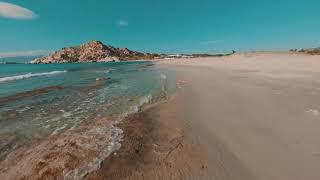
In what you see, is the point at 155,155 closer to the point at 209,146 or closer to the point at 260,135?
the point at 209,146

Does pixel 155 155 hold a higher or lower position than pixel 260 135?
lower

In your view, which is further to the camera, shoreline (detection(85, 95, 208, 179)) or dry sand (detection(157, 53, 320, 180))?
shoreline (detection(85, 95, 208, 179))

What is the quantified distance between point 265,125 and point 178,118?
11.6ft

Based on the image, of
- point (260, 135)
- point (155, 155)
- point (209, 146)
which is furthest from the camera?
point (260, 135)

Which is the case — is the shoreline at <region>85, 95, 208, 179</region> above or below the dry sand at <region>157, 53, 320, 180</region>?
below

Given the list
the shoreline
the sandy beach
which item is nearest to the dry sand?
the sandy beach

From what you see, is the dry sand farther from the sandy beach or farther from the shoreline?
the shoreline

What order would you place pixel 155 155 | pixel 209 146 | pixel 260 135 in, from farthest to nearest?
pixel 260 135 < pixel 209 146 < pixel 155 155

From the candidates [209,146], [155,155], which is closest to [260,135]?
[209,146]

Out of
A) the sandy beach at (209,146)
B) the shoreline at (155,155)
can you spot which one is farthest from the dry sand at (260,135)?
the shoreline at (155,155)

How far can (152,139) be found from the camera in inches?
311

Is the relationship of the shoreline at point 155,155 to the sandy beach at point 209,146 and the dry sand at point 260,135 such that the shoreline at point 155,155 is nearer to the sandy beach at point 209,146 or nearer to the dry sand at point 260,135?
the sandy beach at point 209,146

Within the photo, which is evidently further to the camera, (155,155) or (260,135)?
(260,135)

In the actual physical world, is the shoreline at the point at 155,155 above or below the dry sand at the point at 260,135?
below
